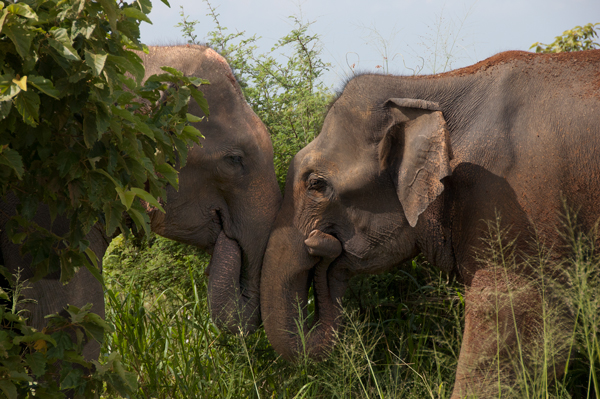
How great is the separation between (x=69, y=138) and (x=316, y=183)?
6.05 feet

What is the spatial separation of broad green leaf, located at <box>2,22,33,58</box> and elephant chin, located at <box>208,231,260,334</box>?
7.10 ft

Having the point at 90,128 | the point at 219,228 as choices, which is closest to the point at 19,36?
the point at 90,128

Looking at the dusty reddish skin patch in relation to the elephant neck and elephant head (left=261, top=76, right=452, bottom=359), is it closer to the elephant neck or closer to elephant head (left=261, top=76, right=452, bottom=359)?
elephant head (left=261, top=76, right=452, bottom=359)

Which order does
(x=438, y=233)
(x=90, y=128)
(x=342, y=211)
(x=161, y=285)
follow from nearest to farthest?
(x=90, y=128)
(x=438, y=233)
(x=342, y=211)
(x=161, y=285)

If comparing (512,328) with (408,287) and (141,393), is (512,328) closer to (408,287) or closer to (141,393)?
(408,287)

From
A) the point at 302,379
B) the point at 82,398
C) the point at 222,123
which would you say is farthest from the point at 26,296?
the point at 302,379

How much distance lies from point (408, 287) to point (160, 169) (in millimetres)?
2589

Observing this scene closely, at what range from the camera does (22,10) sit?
1583mm

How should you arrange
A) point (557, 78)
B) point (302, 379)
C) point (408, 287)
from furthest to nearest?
point (408, 287), point (302, 379), point (557, 78)

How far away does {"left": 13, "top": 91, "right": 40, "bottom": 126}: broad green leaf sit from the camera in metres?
1.62

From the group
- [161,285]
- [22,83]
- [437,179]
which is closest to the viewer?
[22,83]

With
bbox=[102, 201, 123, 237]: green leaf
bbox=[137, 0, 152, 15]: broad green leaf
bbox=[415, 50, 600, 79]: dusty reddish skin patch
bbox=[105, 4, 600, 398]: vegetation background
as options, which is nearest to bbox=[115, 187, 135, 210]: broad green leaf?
bbox=[102, 201, 123, 237]: green leaf

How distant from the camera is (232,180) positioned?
3648mm

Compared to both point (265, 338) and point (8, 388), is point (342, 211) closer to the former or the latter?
point (265, 338)
